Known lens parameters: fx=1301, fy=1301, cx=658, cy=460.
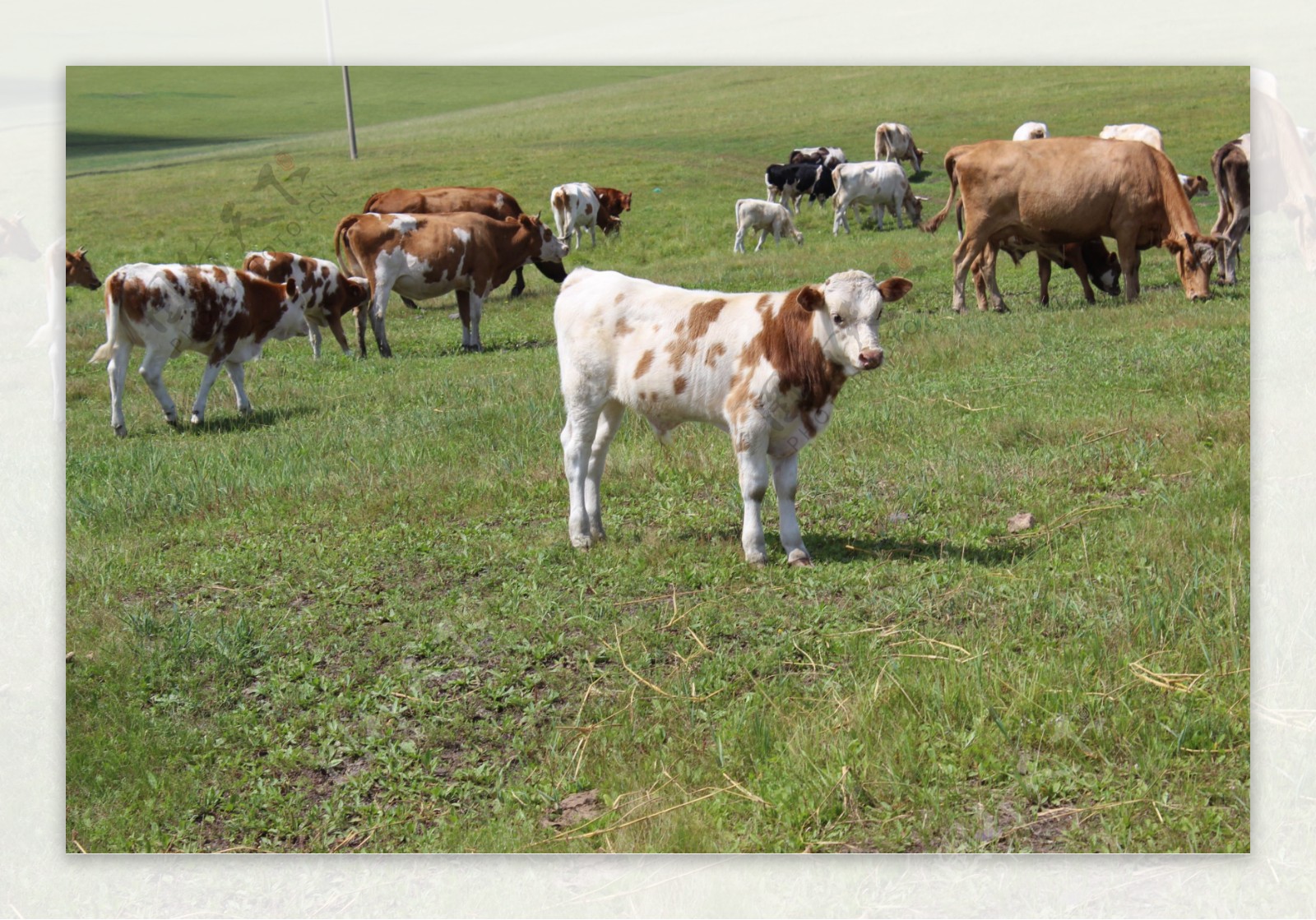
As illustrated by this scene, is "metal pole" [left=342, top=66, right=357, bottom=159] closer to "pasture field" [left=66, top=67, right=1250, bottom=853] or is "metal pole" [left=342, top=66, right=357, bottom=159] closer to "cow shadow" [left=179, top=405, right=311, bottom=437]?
"pasture field" [left=66, top=67, right=1250, bottom=853]

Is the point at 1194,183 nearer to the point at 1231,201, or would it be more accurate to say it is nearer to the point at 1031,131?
the point at 1031,131

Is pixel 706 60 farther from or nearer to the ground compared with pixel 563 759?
farther from the ground

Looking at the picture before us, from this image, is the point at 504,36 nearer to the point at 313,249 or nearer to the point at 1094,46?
the point at 1094,46

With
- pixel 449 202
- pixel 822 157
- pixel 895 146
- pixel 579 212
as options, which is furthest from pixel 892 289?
pixel 822 157

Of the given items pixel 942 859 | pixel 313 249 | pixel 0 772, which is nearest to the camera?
pixel 942 859

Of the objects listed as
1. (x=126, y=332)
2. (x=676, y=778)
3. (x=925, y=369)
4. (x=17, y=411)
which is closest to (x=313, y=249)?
(x=126, y=332)

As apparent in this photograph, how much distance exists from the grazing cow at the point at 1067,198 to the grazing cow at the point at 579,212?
855 cm

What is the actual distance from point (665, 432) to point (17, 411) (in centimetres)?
320

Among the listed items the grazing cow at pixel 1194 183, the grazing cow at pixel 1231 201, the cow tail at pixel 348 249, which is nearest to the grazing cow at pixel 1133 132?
the grazing cow at pixel 1194 183

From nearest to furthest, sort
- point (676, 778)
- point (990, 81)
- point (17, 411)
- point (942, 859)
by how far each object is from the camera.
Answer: point (942, 859) → point (676, 778) → point (17, 411) → point (990, 81)

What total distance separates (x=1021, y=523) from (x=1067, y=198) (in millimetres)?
8448

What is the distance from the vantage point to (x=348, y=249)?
55.4ft

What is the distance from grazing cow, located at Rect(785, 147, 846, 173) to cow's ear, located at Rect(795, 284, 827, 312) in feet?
74.4

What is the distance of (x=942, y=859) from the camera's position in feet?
14.4
